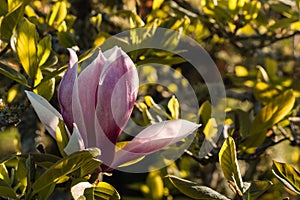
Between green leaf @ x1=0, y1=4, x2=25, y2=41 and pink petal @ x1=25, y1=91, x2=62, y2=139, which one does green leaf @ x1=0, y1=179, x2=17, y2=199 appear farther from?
green leaf @ x1=0, y1=4, x2=25, y2=41

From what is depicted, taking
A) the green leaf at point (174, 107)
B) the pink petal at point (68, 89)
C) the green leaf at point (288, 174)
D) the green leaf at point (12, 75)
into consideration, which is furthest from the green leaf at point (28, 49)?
the green leaf at point (288, 174)

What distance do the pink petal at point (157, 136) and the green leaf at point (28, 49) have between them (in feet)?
0.61

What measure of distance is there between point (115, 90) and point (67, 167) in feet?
0.34

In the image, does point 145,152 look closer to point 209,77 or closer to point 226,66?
point 209,77

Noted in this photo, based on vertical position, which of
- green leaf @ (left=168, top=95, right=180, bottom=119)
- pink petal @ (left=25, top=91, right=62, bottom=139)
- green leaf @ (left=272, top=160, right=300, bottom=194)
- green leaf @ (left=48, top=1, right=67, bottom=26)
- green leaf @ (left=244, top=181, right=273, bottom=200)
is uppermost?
pink petal @ (left=25, top=91, right=62, bottom=139)

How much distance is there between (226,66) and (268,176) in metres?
0.74

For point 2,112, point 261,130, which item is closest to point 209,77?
point 261,130

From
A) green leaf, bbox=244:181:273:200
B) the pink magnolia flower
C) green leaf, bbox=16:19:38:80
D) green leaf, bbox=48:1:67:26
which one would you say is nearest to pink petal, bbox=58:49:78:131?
the pink magnolia flower

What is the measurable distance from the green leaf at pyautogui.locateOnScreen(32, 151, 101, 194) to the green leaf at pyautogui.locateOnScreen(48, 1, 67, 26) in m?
0.43

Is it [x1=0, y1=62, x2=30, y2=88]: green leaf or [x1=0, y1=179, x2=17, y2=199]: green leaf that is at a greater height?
[x1=0, y1=62, x2=30, y2=88]: green leaf

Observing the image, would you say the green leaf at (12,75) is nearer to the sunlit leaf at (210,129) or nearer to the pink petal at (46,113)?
the pink petal at (46,113)

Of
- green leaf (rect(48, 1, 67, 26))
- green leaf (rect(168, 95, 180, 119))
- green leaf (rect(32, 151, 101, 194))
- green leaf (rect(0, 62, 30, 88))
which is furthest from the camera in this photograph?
green leaf (rect(48, 1, 67, 26))

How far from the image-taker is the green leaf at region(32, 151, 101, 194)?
0.60 metres

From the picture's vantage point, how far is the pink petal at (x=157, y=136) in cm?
66
